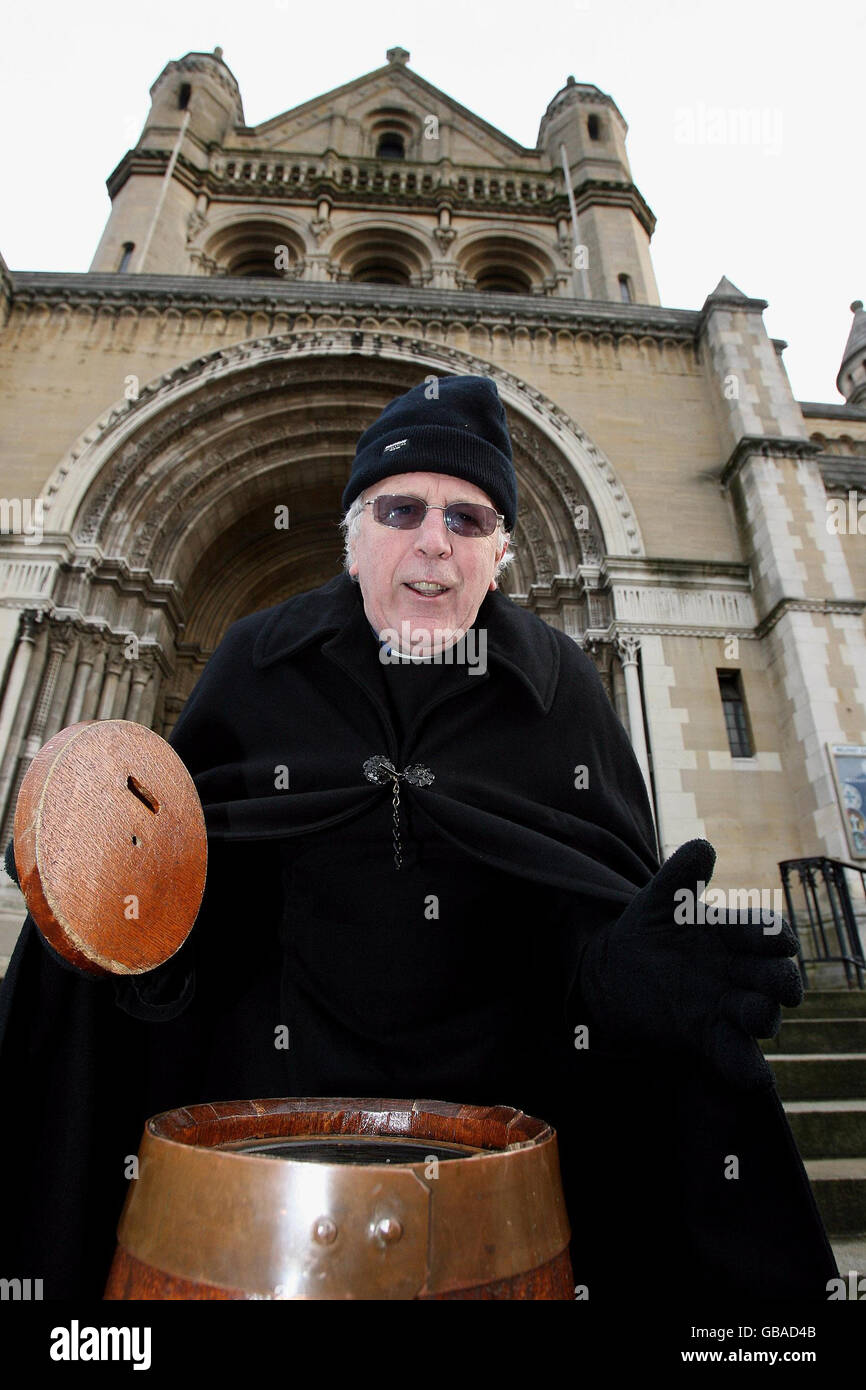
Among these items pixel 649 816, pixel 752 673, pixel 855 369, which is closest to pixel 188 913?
pixel 649 816

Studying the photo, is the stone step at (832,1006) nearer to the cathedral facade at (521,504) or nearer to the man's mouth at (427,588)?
the cathedral facade at (521,504)

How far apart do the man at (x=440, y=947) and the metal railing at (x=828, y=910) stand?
5538 mm

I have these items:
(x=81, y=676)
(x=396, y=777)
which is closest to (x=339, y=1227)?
(x=396, y=777)

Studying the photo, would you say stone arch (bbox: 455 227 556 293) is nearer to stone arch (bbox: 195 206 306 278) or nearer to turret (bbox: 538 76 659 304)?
turret (bbox: 538 76 659 304)

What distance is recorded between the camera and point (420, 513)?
1787 millimetres

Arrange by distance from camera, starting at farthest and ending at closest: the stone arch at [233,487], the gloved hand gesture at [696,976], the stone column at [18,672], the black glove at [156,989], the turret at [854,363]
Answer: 1. the turret at [854,363]
2. the stone arch at [233,487]
3. the stone column at [18,672]
4. the black glove at [156,989]
5. the gloved hand gesture at [696,976]

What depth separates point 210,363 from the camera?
34.6ft

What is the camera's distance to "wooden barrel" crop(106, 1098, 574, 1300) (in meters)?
0.70

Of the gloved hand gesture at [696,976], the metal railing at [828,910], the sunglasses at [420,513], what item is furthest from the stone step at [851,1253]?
the metal railing at [828,910]

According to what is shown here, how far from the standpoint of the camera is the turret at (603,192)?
16.3 meters

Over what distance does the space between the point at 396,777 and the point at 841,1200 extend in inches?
111

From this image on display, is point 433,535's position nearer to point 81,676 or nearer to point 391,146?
point 81,676

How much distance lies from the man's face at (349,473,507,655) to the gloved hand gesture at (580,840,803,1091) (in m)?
0.79

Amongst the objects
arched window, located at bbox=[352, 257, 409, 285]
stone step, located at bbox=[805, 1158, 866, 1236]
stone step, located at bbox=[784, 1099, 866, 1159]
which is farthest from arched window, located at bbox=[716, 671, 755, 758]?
arched window, located at bbox=[352, 257, 409, 285]
